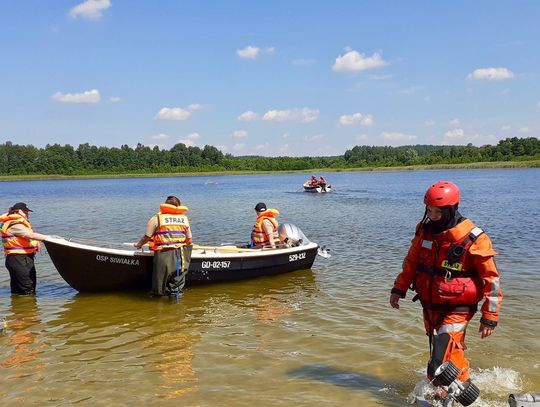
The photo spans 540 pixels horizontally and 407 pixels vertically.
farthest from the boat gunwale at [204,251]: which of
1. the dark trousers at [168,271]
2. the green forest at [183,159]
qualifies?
the green forest at [183,159]

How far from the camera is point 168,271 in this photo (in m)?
9.25

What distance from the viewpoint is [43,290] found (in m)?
10.5

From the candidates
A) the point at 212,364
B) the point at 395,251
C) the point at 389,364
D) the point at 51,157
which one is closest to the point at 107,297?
the point at 212,364

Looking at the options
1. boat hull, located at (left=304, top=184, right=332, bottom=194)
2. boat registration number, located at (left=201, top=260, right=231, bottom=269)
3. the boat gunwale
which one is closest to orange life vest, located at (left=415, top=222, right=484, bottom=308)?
the boat gunwale

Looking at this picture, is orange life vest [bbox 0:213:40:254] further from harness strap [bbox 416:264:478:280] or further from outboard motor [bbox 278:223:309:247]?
harness strap [bbox 416:264:478:280]

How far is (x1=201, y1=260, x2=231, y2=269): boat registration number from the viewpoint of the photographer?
1029cm

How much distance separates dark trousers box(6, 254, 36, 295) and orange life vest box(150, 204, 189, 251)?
2.50 metres

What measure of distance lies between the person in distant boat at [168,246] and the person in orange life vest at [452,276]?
5.44 metres

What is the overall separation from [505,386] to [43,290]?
348 inches

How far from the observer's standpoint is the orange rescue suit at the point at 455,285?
170 inches

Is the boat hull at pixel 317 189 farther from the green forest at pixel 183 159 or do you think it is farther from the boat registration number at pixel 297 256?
the green forest at pixel 183 159

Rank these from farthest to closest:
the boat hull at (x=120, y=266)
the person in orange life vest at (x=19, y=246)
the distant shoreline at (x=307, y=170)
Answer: the distant shoreline at (x=307, y=170) → the boat hull at (x=120, y=266) → the person in orange life vest at (x=19, y=246)

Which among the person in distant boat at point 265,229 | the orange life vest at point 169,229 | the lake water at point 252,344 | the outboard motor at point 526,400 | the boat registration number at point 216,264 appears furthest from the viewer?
the person in distant boat at point 265,229

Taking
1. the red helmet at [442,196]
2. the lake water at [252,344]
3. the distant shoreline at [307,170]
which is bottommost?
the lake water at [252,344]
